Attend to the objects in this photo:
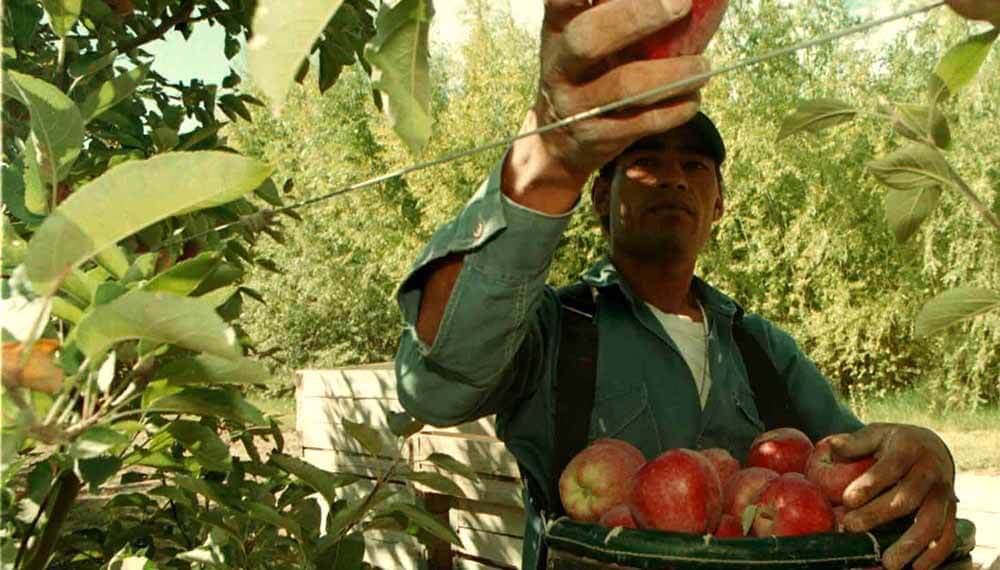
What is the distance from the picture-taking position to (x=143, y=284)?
2.17 feet

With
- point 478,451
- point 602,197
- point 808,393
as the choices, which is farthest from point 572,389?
point 478,451

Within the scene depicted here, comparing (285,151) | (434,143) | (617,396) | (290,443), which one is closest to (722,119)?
(434,143)

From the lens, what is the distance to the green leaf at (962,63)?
828mm

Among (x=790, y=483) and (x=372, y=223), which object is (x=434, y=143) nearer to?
(x=372, y=223)

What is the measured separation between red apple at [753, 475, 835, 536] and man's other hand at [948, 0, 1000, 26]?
698 millimetres

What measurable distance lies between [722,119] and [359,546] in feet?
38.8

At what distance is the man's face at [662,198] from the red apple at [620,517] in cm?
80

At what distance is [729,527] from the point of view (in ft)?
4.25

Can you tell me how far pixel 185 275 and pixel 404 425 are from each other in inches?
32.1

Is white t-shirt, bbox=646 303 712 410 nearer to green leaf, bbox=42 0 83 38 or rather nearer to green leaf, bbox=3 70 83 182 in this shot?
green leaf, bbox=42 0 83 38

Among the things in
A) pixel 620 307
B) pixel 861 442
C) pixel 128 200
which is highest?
pixel 620 307

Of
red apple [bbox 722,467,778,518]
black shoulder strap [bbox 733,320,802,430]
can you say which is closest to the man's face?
black shoulder strap [bbox 733,320,802,430]

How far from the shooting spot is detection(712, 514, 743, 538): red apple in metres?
1.28

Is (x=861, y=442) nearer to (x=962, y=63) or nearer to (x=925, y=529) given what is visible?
(x=925, y=529)
